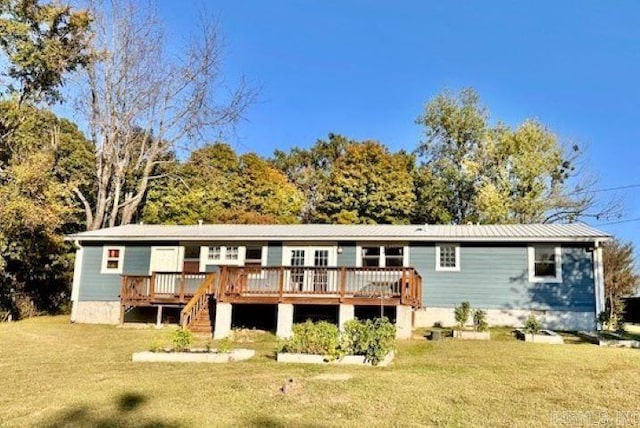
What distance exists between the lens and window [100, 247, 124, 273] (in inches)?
747

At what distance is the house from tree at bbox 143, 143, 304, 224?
1078 cm

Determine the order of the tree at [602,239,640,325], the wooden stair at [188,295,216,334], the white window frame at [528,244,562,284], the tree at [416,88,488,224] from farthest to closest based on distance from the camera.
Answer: the tree at [416,88,488,224]
the tree at [602,239,640,325]
the white window frame at [528,244,562,284]
the wooden stair at [188,295,216,334]

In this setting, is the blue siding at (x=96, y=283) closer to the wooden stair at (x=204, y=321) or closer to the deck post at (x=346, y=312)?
the wooden stair at (x=204, y=321)

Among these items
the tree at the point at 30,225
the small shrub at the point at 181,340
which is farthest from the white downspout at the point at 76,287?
the small shrub at the point at 181,340

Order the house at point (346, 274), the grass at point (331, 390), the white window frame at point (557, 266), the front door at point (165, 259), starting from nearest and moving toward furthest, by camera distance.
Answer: the grass at point (331, 390), the house at point (346, 274), the white window frame at point (557, 266), the front door at point (165, 259)

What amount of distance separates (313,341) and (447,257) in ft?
27.8

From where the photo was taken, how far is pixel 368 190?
33.1 m

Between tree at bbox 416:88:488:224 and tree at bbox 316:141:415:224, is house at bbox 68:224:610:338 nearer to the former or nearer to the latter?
tree at bbox 316:141:415:224

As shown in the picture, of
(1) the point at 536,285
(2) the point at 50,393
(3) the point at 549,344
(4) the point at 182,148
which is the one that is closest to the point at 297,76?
(4) the point at 182,148

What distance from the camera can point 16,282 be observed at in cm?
2041

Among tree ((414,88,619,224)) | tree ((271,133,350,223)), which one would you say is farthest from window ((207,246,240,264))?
tree ((271,133,350,223))

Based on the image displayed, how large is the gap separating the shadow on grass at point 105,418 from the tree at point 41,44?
786 inches

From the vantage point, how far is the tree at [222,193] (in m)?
30.7

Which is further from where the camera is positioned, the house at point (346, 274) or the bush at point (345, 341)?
the house at point (346, 274)
